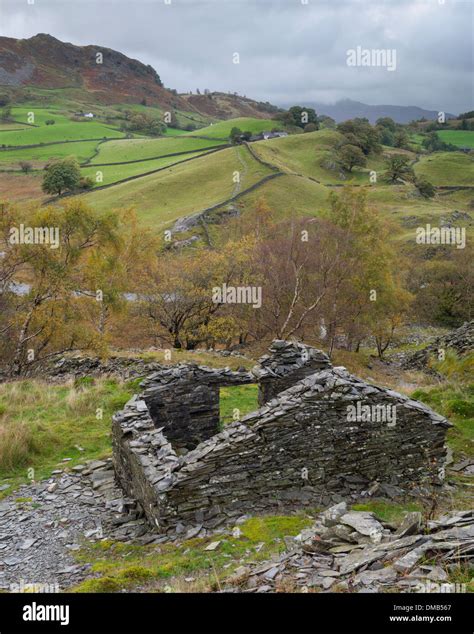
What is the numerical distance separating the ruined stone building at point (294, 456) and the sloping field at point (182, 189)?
205 feet

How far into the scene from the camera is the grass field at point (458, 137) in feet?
509

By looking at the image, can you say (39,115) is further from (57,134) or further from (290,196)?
(290,196)

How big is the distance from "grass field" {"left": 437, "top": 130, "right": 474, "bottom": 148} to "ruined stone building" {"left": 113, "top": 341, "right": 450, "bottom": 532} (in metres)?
162

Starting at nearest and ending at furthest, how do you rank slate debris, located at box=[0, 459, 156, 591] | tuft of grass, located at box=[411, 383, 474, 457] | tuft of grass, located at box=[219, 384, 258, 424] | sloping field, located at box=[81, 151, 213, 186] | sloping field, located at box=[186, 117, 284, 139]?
slate debris, located at box=[0, 459, 156, 591] < tuft of grass, located at box=[411, 383, 474, 457] < tuft of grass, located at box=[219, 384, 258, 424] < sloping field, located at box=[81, 151, 213, 186] < sloping field, located at box=[186, 117, 284, 139]

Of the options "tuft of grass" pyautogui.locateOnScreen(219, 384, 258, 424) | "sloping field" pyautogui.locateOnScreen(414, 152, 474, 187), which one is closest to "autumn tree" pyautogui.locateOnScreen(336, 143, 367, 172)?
"sloping field" pyautogui.locateOnScreen(414, 152, 474, 187)

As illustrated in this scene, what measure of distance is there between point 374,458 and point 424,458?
1.35m

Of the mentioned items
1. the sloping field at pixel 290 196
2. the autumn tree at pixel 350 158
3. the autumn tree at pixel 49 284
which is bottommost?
the autumn tree at pixel 49 284

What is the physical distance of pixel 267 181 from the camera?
84625 mm

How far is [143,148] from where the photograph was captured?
125 metres

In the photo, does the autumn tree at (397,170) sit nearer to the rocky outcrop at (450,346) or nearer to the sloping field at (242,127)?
the sloping field at (242,127)

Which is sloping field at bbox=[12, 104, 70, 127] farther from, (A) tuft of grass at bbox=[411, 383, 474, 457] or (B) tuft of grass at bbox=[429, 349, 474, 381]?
(A) tuft of grass at bbox=[411, 383, 474, 457]

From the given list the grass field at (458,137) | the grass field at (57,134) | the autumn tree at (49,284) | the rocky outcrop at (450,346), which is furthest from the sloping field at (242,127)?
the autumn tree at (49,284)

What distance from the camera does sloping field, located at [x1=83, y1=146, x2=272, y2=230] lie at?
7944cm
